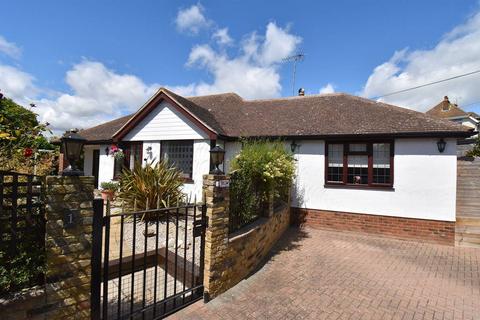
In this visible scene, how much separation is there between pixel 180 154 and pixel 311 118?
19.1 feet

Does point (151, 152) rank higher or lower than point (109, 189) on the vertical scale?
higher

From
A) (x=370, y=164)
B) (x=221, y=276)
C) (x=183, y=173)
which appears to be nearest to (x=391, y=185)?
(x=370, y=164)

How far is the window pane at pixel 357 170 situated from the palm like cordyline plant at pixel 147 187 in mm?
6057

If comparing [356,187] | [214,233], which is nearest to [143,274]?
[214,233]

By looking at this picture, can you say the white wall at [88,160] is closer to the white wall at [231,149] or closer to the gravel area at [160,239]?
the gravel area at [160,239]

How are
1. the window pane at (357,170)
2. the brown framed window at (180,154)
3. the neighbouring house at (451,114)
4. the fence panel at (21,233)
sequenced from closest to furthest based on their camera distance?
1. the fence panel at (21,233)
2. the window pane at (357,170)
3. the brown framed window at (180,154)
4. the neighbouring house at (451,114)

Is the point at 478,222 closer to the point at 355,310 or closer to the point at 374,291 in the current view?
the point at 374,291

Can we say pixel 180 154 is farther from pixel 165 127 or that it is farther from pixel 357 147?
pixel 357 147

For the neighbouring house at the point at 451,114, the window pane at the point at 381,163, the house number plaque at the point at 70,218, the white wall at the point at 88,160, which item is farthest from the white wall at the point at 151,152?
the neighbouring house at the point at 451,114

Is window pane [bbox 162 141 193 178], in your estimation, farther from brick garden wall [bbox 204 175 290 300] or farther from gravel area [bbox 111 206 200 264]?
brick garden wall [bbox 204 175 290 300]

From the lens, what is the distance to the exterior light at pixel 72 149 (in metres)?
2.73

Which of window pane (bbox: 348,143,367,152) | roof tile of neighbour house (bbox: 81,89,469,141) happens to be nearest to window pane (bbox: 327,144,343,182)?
window pane (bbox: 348,143,367,152)

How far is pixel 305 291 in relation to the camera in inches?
186

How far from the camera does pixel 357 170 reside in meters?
9.09
